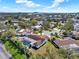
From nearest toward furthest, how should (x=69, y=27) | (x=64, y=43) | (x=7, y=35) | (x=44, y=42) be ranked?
(x=64, y=43) → (x=44, y=42) → (x=7, y=35) → (x=69, y=27)

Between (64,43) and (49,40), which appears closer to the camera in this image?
(64,43)

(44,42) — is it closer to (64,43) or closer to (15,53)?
(64,43)

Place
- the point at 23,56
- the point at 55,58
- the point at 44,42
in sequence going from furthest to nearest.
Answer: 1. the point at 44,42
2. the point at 23,56
3. the point at 55,58

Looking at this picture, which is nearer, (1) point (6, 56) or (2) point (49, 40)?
(1) point (6, 56)

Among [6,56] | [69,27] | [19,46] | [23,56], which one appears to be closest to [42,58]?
[23,56]

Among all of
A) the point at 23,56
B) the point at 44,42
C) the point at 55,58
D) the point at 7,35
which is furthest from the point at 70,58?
the point at 7,35

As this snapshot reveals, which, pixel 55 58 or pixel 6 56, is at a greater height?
pixel 55 58

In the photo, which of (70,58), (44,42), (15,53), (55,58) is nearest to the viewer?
(55,58)

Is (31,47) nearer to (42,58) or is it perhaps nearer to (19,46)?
(19,46)

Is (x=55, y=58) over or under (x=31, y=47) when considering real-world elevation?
over
